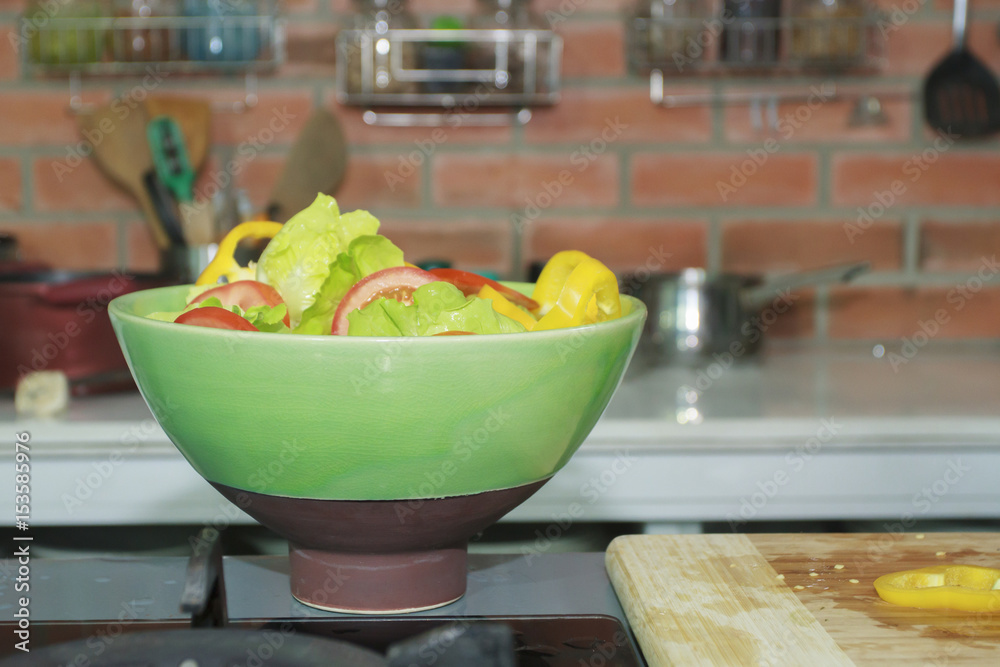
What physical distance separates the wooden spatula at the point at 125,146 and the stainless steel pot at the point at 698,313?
70cm

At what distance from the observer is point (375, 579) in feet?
1.63

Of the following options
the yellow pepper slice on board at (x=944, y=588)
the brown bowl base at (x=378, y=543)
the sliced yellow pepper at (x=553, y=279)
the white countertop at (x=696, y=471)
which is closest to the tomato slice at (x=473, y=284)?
the sliced yellow pepper at (x=553, y=279)

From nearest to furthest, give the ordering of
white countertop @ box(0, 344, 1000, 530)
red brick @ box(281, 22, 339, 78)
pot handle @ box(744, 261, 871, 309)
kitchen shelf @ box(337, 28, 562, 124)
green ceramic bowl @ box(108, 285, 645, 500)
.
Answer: green ceramic bowl @ box(108, 285, 645, 500) < white countertop @ box(0, 344, 1000, 530) < pot handle @ box(744, 261, 871, 309) < kitchen shelf @ box(337, 28, 562, 124) < red brick @ box(281, 22, 339, 78)

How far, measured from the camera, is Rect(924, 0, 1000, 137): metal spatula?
1.52m

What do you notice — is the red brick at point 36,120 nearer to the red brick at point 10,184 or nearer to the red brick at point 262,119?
the red brick at point 10,184

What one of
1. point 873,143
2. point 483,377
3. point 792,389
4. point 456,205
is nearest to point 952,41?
point 873,143

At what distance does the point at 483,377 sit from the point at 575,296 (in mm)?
110

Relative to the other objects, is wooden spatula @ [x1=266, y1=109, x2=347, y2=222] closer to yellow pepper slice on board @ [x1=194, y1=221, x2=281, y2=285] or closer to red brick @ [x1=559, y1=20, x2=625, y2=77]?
red brick @ [x1=559, y1=20, x2=625, y2=77]

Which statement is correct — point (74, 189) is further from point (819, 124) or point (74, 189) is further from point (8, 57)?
point (819, 124)

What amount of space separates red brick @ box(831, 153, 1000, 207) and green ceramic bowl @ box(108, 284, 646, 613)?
1184mm

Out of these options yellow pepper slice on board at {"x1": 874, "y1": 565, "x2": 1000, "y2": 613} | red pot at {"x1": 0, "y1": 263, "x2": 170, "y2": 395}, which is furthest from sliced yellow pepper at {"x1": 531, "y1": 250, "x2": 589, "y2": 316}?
red pot at {"x1": 0, "y1": 263, "x2": 170, "y2": 395}

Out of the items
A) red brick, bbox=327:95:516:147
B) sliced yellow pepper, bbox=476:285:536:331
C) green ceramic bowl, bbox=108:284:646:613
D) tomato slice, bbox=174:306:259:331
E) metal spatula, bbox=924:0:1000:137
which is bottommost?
green ceramic bowl, bbox=108:284:646:613

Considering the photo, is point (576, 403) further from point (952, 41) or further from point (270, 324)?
point (952, 41)

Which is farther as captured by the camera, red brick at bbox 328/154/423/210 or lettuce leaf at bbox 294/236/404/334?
red brick at bbox 328/154/423/210
